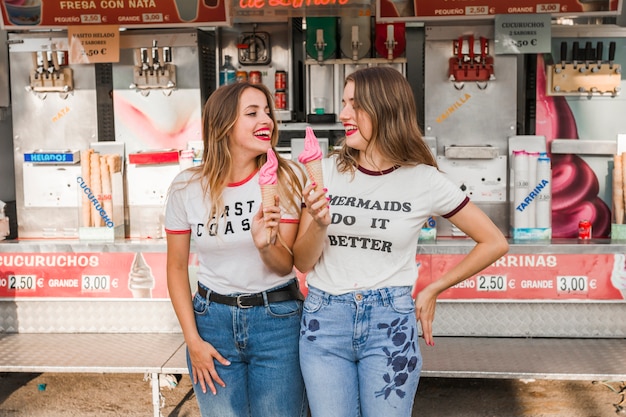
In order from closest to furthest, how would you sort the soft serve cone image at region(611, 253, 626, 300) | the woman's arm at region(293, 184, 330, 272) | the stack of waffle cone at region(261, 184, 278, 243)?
1. the woman's arm at region(293, 184, 330, 272)
2. the stack of waffle cone at region(261, 184, 278, 243)
3. the soft serve cone image at region(611, 253, 626, 300)

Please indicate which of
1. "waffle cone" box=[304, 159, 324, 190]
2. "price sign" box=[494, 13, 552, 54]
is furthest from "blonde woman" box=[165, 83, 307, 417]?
"price sign" box=[494, 13, 552, 54]

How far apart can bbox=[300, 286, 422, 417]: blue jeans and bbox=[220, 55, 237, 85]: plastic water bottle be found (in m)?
3.66

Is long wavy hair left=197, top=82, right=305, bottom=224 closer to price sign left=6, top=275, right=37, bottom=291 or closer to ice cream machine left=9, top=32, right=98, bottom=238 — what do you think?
price sign left=6, top=275, right=37, bottom=291

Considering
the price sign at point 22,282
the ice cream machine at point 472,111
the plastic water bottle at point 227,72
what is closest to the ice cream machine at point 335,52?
the ice cream machine at point 472,111

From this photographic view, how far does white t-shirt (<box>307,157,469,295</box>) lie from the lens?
2406 millimetres

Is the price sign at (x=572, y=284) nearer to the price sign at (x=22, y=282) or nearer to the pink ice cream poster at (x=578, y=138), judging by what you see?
the pink ice cream poster at (x=578, y=138)

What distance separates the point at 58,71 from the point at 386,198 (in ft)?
12.8

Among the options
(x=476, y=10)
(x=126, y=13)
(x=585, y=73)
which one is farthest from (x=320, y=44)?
(x=585, y=73)

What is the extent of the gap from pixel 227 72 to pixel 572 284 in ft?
9.17

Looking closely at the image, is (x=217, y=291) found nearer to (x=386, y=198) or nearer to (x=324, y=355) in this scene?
(x=324, y=355)

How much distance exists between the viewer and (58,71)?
18.6 feet

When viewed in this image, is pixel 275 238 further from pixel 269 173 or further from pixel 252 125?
pixel 252 125

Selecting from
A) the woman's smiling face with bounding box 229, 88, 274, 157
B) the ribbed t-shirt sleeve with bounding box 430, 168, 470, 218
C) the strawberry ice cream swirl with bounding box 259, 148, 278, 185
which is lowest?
the ribbed t-shirt sleeve with bounding box 430, 168, 470, 218

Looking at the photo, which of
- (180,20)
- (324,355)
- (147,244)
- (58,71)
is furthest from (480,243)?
(58,71)
